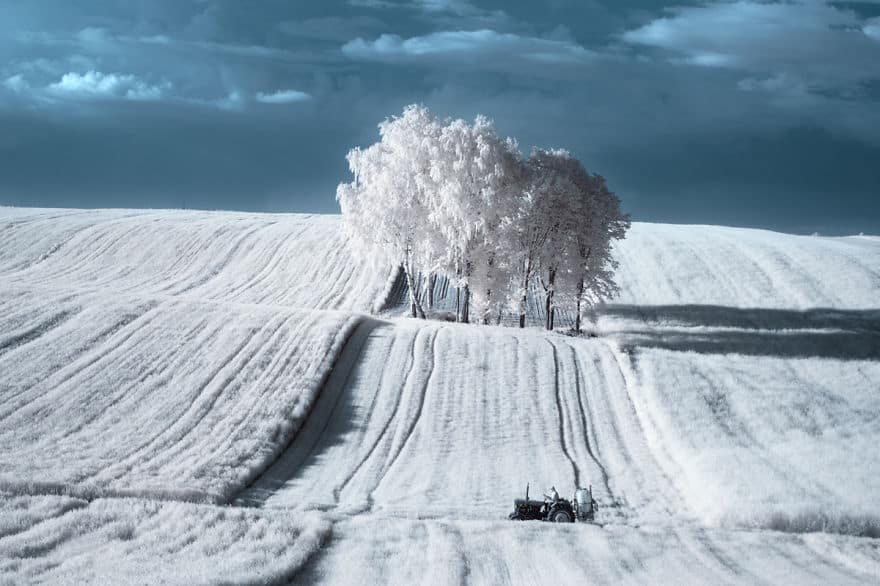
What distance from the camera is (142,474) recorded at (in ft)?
93.1

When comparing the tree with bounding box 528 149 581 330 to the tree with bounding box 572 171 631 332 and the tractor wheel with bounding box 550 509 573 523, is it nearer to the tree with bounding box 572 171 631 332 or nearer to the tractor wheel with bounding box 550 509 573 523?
the tree with bounding box 572 171 631 332

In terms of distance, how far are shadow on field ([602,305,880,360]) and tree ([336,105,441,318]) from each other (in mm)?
14826

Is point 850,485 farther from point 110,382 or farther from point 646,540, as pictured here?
point 110,382

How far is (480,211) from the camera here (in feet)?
164

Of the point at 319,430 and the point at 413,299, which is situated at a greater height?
the point at 413,299

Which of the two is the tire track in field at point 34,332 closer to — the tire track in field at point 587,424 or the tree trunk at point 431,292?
the tree trunk at point 431,292

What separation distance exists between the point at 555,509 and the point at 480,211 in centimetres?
2688

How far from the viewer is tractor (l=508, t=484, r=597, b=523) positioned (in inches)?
1012

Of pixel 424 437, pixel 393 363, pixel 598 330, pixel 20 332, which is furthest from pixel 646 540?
pixel 20 332

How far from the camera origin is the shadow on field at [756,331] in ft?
162

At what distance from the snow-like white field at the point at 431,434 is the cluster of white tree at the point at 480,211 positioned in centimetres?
439

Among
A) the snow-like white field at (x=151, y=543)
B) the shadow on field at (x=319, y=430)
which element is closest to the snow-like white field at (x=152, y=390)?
the shadow on field at (x=319, y=430)

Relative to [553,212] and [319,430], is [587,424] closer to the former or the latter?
[319,430]

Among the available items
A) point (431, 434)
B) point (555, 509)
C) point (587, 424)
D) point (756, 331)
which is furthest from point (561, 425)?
point (756, 331)
